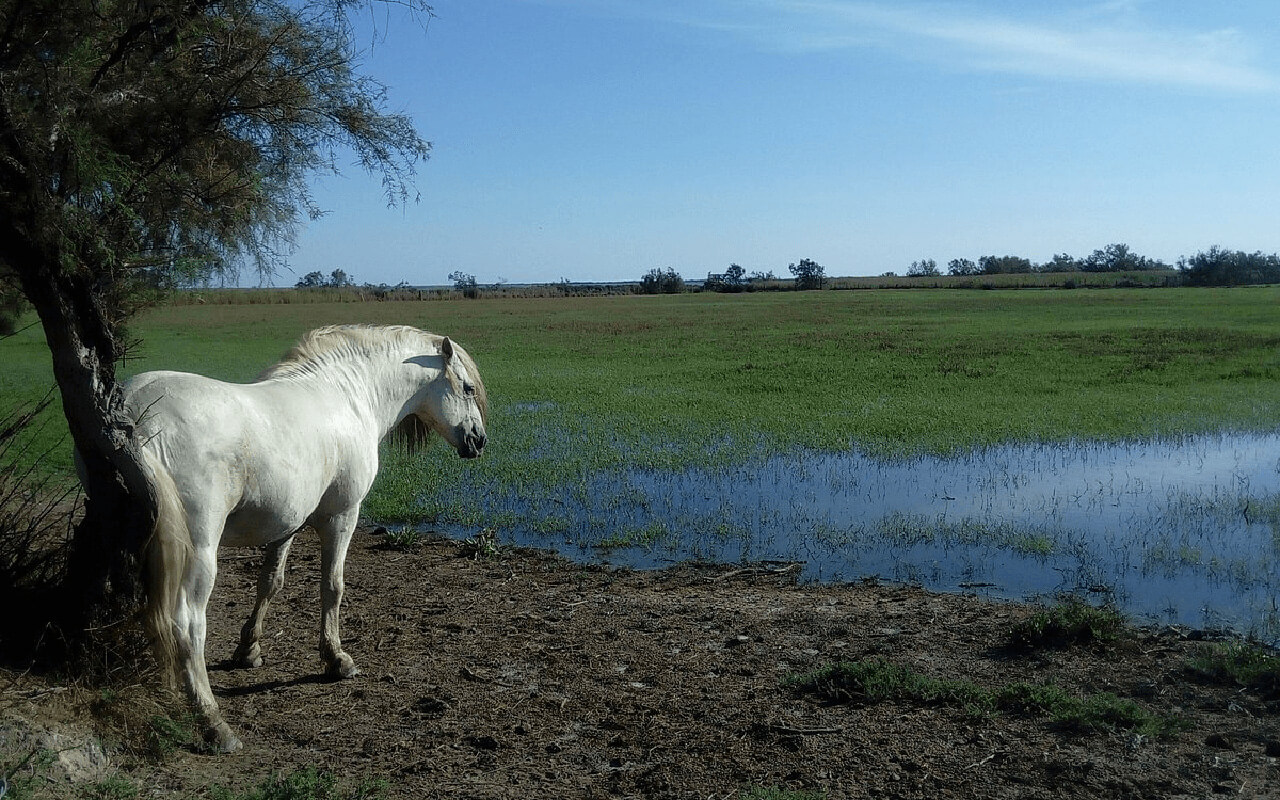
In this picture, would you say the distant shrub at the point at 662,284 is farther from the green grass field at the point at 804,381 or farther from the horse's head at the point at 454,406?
the horse's head at the point at 454,406

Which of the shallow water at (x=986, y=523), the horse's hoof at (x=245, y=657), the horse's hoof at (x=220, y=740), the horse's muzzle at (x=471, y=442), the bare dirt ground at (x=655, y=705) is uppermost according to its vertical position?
the horse's muzzle at (x=471, y=442)

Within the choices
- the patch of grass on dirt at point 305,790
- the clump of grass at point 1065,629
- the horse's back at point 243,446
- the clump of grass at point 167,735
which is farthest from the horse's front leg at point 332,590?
the clump of grass at point 1065,629

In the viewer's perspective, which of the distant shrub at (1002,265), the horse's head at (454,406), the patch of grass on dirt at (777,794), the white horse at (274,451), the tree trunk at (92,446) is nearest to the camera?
the patch of grass on dirt at (777,794)

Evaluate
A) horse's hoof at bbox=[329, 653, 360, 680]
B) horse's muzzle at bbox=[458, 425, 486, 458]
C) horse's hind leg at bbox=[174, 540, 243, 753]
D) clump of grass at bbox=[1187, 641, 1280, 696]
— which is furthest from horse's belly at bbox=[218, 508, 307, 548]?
clump of grass at bbox=[1187, 641, 1280, 696]

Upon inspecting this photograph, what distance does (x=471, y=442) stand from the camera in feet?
22.2

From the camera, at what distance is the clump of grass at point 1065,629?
6.06 m

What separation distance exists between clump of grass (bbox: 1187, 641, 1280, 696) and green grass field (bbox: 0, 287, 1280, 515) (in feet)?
25.0

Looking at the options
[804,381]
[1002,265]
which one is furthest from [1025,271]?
[804,381]

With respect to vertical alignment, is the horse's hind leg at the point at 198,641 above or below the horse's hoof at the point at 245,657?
above

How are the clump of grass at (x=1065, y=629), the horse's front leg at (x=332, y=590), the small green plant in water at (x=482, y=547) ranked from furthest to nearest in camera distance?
the small green plant in water at (x=482, y=547), the clump of grass at (x=1065, y=629), the horse's front leg at (x=332, y=590)

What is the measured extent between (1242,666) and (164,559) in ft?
18.8

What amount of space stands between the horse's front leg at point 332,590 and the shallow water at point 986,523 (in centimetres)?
Result: 350

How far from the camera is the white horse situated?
4348 millimetres

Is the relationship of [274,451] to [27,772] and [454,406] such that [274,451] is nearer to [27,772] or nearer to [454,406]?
[27,772]
